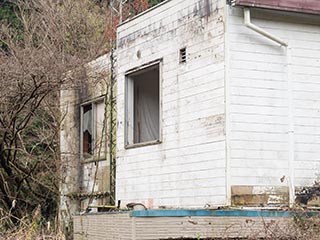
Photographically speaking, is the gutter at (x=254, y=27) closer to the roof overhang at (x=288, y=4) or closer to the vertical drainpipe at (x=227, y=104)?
the roof overhang at (x=288, y=4)

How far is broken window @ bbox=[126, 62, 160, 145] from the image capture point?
13688 mm

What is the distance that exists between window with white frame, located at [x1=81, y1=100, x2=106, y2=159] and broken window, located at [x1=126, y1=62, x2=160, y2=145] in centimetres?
168

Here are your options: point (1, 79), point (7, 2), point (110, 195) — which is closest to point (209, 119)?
point (110, 195)

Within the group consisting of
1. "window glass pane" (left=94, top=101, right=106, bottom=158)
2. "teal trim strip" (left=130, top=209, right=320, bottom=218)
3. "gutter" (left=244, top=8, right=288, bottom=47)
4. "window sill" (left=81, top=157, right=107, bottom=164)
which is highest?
"gutter" (left=244, top=8, right=288, bottom=47)

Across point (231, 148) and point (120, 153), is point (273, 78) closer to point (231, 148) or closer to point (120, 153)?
point (231, 148)

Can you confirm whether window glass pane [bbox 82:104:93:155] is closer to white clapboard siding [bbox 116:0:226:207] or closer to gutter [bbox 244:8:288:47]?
white clapboard siding [bbox 116:0:226:207]

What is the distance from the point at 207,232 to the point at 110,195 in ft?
17.7

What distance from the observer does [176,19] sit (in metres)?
12.2

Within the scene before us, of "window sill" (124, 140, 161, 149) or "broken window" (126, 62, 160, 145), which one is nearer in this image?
"window sill" (124, 140, 161, 149)

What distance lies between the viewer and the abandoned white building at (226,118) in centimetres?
1055

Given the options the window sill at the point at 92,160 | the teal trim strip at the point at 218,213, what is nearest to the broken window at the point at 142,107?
the window sill at the point at 92,160

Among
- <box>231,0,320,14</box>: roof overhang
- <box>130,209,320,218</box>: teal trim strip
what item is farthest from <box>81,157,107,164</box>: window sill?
<box>231,0,320,14</box>: roof overhang

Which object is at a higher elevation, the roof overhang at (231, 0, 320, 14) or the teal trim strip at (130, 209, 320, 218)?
the roof overhang at (231, 0, 320, 14)

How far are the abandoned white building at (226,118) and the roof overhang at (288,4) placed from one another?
0.02m
